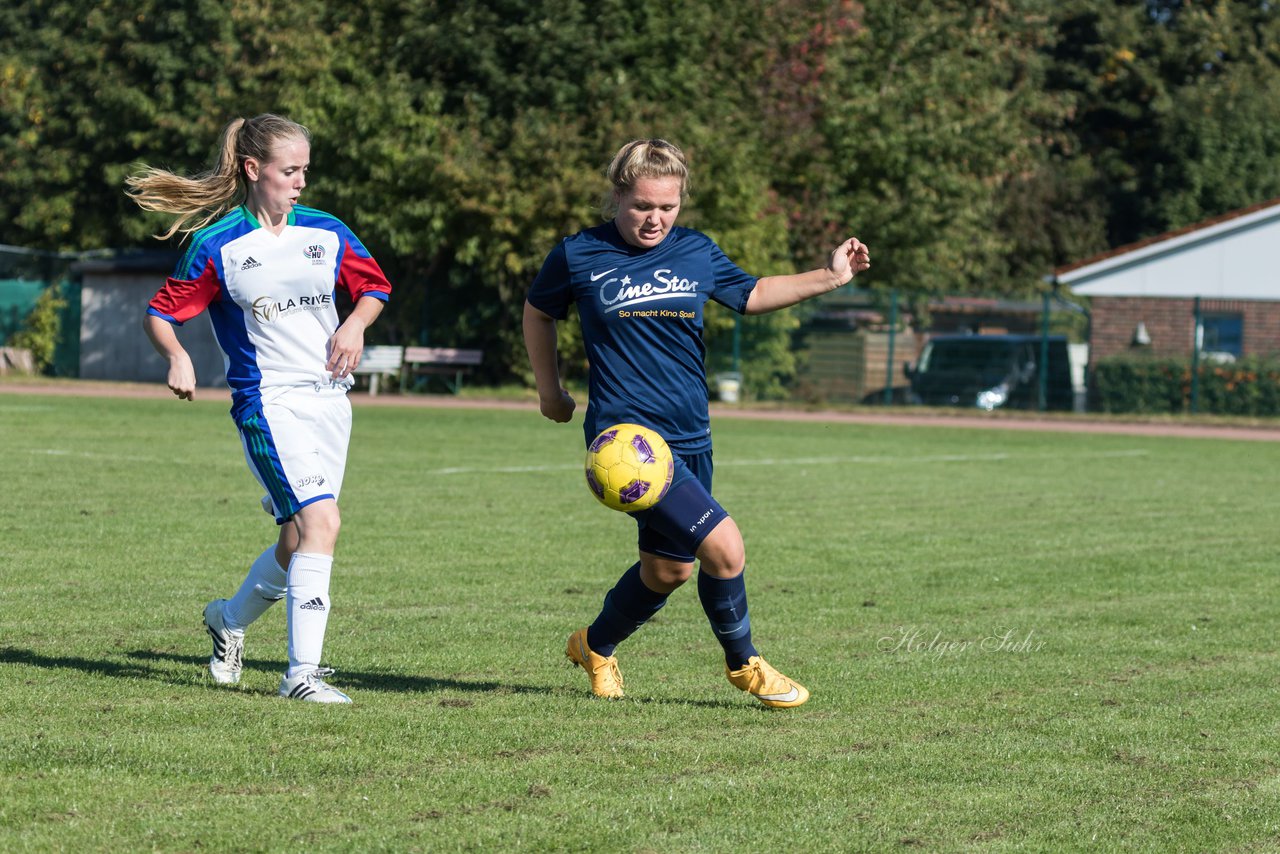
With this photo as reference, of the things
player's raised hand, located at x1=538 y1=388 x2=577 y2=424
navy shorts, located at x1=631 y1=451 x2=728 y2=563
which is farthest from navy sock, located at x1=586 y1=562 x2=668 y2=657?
player's raised hand, located at x1=538 y1=388 x2=577 y2=424

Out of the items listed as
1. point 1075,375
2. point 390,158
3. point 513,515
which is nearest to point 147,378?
point 390,158

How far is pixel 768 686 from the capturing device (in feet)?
19.0

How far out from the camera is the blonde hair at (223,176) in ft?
19.1

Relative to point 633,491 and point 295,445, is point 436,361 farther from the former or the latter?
point 633,491

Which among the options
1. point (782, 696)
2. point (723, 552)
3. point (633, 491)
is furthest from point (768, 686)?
point (633, 491)

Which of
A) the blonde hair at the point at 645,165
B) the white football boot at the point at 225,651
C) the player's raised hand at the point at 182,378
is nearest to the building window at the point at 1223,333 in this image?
the blonde hair at the point at 645,165

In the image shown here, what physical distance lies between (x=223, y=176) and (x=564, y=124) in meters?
27.8

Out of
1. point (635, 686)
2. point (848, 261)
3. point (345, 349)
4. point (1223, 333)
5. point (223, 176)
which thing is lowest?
point (635, 686)

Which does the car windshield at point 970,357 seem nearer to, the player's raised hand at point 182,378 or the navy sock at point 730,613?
the navy sock at point 730,613

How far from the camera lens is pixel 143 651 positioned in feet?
21.9

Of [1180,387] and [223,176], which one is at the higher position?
[223,176]

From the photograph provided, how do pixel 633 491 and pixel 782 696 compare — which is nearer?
pixel 633 491

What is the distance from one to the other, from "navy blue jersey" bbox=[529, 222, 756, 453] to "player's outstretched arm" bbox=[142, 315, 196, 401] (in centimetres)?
123

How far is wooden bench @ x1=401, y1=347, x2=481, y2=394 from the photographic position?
34.0 m
